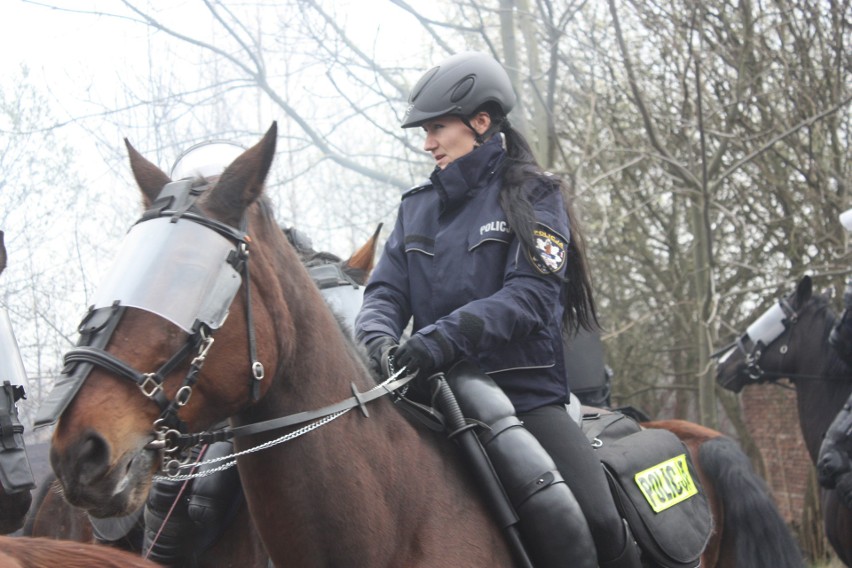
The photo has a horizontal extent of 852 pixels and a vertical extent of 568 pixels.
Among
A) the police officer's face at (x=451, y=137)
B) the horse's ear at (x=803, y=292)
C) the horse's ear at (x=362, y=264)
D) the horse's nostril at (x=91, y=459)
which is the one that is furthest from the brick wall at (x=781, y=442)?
the horse's nostril at (x=91, y=459)

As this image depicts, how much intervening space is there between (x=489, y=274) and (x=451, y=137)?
1.83 feet

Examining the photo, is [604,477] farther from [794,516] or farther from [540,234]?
[794,516]

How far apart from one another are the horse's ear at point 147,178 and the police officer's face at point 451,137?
108 cm

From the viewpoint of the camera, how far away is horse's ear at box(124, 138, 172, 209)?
110 inches

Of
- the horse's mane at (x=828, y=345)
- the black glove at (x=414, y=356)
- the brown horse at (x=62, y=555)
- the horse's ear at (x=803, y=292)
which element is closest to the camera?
the brown horse at (x=62, y=555)

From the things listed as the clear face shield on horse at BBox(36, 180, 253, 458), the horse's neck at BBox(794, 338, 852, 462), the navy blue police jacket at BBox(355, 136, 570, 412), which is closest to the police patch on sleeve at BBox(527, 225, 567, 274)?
the navy blue police jacket at BBox(355, 136, 570, 412)

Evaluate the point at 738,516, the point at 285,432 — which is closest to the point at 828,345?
the point at 738,516

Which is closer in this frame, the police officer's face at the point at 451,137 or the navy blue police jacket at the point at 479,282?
the navy blue police jacket at the point at 479,282

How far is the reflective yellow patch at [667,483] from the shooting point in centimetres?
355

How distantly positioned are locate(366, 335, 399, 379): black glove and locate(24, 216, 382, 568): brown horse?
0.69 meters

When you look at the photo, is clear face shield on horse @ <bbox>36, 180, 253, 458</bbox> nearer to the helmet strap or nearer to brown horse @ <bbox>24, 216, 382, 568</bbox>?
the helmet strap

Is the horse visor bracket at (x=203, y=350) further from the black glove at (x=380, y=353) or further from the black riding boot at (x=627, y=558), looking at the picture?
the black riding boot at (x=627, y=558)

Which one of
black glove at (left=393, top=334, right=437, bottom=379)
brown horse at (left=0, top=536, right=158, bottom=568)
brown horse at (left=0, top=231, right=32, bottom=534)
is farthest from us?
brown horse at (left=0, top=231, right=32, bottom=534)

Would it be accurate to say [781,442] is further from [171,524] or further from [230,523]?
[171,524]
